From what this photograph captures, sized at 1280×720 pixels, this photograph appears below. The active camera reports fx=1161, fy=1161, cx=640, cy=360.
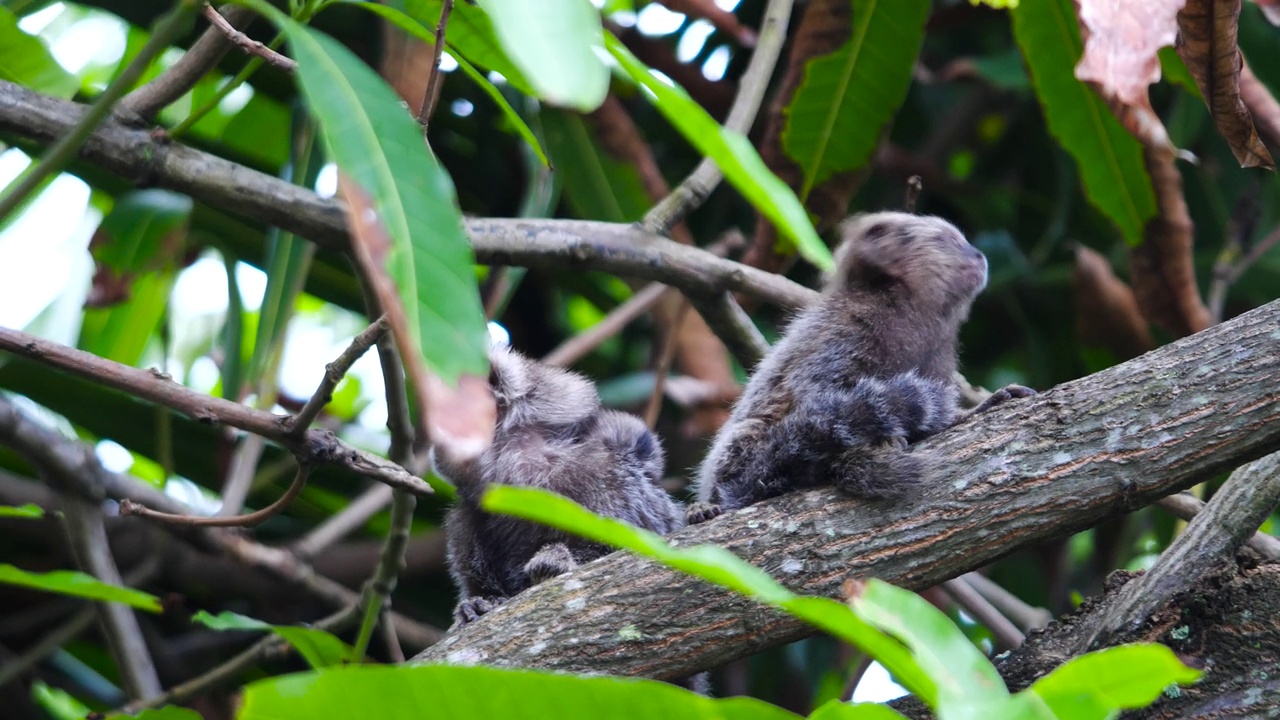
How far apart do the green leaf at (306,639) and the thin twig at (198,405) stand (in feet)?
1.88

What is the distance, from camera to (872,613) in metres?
1.25

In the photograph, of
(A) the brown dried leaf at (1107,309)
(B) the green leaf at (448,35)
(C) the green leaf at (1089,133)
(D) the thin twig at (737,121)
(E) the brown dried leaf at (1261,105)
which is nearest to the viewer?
(B) the green leaf at (448,35)

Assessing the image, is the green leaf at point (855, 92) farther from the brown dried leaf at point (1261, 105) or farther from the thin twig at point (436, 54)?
the thin twig at point (436, 54)

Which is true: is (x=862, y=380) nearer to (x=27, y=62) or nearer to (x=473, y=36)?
(x=473, y=36)

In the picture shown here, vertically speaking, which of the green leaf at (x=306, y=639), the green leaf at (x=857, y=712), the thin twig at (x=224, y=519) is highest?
the thin twig at (x=224, y=519)

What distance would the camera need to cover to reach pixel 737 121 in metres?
3.47

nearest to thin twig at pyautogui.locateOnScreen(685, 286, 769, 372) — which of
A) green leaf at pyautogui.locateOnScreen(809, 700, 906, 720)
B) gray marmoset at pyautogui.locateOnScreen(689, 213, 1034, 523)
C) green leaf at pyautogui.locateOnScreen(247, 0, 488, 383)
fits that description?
gray marmoset at pyautogui.locateOnScreen(689, 213, 1034, 523)

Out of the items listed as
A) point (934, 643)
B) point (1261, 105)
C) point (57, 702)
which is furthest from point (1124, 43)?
point (57, 702)

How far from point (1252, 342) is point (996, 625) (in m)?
1.63

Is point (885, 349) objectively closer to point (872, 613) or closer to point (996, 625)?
point (996, 625)

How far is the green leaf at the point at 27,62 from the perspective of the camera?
305 centimetres

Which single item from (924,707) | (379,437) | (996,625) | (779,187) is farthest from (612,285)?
(779,187)

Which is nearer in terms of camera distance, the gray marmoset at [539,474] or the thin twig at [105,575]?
the gray marmoset at [539,474]

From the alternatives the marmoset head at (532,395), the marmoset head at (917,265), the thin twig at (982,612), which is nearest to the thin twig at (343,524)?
the marmoset head at (532,395)
